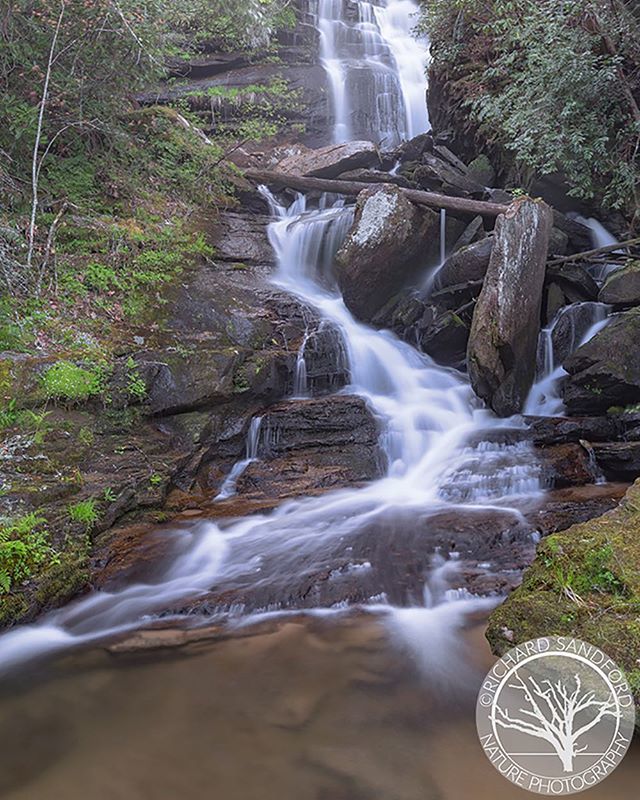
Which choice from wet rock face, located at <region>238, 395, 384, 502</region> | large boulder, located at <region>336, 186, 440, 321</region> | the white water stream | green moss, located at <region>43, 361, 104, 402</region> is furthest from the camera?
large boulder, located at <region>336, 186, 440, 321</region>

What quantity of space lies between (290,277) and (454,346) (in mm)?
3533

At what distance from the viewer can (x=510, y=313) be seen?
7.23 meters

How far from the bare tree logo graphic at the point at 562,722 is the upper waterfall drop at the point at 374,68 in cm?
1665

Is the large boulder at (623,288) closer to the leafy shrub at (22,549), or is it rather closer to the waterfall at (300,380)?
the waterfall at (300,380)

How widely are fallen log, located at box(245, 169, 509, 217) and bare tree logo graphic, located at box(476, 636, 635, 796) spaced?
277 inches

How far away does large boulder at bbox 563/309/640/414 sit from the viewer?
677cm

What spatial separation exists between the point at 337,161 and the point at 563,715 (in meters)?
12.7

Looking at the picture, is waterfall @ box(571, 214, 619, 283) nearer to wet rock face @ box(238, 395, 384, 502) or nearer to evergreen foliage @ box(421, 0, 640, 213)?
evergreen foliage @ box(421, 0, 640, 213)

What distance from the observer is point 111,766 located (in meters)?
2.56

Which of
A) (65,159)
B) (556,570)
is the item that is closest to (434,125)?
(65,159)

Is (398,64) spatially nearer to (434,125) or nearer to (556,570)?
(434,125)

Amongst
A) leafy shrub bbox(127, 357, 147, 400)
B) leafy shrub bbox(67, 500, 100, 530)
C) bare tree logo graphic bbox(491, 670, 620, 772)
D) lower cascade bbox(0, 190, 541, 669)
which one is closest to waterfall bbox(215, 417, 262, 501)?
lower cascade bbox(0, 190, 541, 669)

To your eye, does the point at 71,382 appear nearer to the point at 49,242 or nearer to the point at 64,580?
the point at 64,580

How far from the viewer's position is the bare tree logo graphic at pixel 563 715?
231 cm
